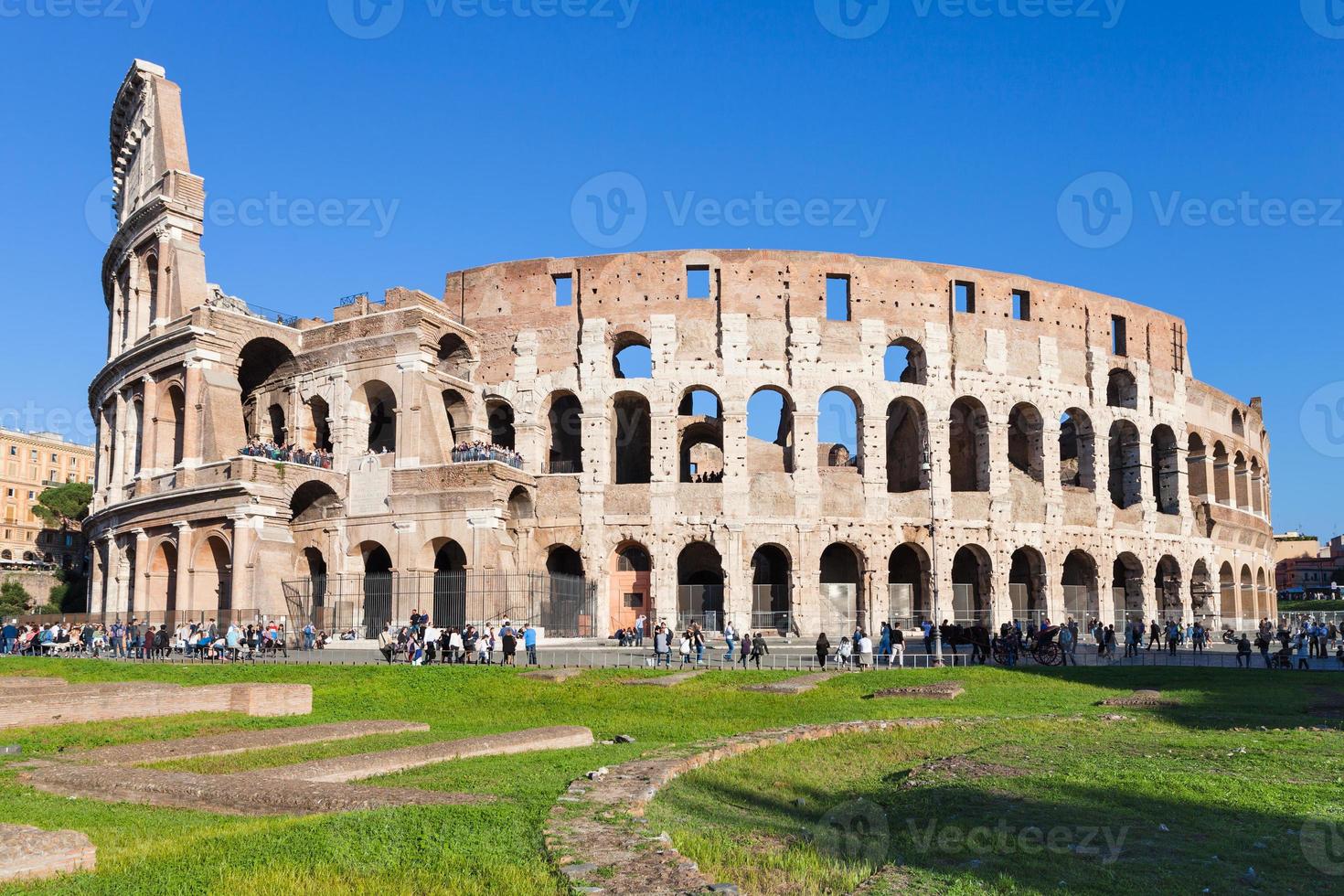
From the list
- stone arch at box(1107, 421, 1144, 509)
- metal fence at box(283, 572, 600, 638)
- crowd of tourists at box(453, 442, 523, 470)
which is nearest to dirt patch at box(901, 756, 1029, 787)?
Result: metal fence at box(283, 572, 600, 638)

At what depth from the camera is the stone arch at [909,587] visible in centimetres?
3738

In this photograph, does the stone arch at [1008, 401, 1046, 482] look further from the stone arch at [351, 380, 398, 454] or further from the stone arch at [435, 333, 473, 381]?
the stone arch at [351, 380, 398, 454]

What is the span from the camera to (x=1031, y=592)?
4062 cm

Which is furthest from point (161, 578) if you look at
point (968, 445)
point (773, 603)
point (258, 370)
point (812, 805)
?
point (812, 805)

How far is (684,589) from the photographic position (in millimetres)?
37656

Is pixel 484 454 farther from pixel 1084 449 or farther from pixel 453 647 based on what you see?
pixel 1084 449

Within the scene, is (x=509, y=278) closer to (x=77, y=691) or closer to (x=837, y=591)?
(x=837, y=591)

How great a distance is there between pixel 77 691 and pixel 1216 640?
3726cm

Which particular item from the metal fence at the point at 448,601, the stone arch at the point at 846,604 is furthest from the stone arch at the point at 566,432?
the stone arch at the point at 846,604

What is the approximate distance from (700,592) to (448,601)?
815 cm

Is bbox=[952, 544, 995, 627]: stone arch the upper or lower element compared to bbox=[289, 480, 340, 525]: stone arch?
lower

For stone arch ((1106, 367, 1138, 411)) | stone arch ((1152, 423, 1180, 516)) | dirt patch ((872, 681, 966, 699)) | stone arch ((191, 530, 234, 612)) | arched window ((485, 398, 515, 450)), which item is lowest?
dirt patch ((872, 681, 966, 699))

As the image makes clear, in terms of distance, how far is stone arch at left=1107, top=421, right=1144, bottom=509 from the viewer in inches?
1676

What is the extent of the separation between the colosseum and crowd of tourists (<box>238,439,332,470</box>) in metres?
0.11
